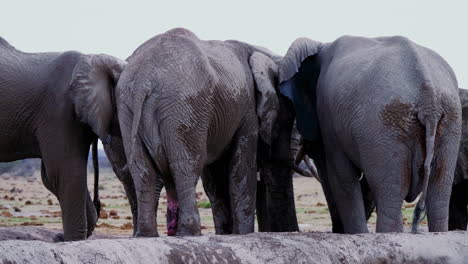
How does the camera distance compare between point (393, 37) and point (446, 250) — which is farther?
point (393, 37)

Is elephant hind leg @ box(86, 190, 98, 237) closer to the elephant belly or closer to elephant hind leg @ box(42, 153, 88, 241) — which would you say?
elephant hind leg @ box(42, 153, 88, 241)

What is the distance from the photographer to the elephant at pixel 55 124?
23.1 feet

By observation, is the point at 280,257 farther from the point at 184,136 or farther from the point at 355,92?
the point at 355,92

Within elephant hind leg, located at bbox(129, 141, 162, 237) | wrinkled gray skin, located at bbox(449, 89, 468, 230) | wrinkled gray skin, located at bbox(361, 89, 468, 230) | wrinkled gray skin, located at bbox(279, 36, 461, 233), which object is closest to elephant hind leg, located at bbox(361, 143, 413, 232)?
wrinkled gray skin, located at bbox(279, 36, 461, 233)

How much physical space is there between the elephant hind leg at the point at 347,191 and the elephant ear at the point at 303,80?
400 millimetres

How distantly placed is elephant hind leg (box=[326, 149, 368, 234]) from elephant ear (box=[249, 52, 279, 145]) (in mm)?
497

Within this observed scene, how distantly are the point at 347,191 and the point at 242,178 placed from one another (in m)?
0.79

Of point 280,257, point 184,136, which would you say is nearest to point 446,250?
point 280,257

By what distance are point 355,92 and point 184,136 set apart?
1288mm

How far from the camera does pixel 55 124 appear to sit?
23.3 feet

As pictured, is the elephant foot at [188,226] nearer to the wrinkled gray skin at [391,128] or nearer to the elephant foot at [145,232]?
the elephant foot at [145,232]

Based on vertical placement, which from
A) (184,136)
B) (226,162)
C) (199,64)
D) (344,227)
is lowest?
(344,227)

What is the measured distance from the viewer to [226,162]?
711 cm

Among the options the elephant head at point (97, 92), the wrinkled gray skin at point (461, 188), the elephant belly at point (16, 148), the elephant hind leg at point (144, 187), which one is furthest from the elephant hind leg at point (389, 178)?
the elephant belly at point (16, 148)
